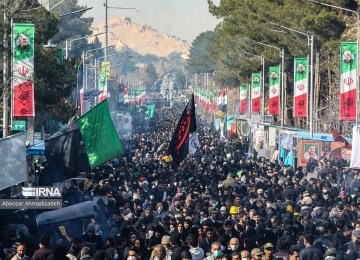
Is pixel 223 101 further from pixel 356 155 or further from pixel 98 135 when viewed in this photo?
pixel 98 135

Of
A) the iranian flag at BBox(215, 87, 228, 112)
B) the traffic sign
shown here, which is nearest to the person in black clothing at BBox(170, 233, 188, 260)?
the traffic sign

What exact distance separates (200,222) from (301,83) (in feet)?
84.0

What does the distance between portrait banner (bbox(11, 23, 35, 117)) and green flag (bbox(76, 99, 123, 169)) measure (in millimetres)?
2839

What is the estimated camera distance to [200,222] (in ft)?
58.6

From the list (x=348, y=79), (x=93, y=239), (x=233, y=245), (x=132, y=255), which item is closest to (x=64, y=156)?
(x=93, y=239)

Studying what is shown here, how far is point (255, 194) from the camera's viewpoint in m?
23.2

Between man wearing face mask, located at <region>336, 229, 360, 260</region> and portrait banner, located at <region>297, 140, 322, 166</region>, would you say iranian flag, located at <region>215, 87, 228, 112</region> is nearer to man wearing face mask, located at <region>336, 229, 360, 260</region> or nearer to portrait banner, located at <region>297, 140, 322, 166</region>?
portrait banner, located at <region>297, 140, 322, 166</region>

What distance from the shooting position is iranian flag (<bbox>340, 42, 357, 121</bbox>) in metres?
32.2

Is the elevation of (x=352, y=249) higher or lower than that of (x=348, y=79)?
lower

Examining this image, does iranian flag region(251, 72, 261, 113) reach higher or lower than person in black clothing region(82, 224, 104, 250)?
higher

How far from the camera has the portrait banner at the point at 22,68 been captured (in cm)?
2338

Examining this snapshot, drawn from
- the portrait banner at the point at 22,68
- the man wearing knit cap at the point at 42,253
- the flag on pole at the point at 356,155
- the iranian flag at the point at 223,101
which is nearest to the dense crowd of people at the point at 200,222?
the man wearing knit cap at the point at 42,253

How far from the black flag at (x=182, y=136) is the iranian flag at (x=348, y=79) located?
8.89 metres

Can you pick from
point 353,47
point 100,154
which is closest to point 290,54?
point 353,47
